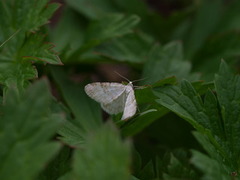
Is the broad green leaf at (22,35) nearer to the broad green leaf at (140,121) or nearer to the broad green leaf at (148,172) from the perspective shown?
the broad green leaf at (140,121)

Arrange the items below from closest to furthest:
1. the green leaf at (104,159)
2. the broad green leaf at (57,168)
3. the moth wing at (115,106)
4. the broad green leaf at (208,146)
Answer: the green leaf at (104,159), the broad green leaf at (208,146), the broad green leaf at (57,168), the moth wing at (115,106)

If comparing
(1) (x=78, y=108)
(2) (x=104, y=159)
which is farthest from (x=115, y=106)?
(2) (x=104, y=159)

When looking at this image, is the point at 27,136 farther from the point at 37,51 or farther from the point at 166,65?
the point at 166,65

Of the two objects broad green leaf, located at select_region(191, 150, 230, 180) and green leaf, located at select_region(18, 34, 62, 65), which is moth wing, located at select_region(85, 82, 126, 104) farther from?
broad green leaf, located at select_region(191, 150, 230, 180)

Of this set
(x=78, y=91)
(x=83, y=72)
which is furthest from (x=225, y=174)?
(x=83, y=72)

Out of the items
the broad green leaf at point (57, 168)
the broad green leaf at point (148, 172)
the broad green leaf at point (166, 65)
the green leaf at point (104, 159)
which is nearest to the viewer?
the green leaf at point (104, 159)

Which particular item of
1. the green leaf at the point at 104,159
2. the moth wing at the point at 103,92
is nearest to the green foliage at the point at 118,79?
the green leaf at the point at 104,159
